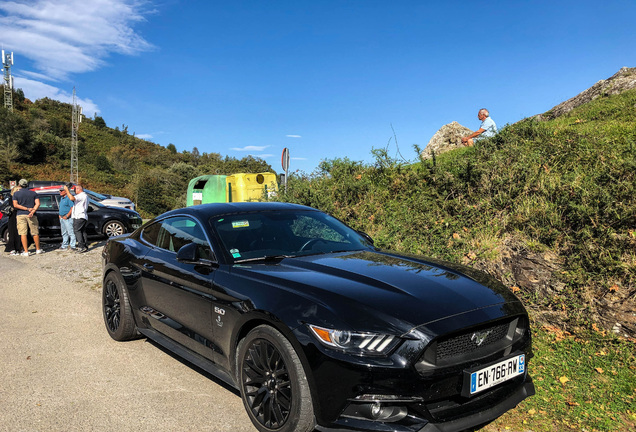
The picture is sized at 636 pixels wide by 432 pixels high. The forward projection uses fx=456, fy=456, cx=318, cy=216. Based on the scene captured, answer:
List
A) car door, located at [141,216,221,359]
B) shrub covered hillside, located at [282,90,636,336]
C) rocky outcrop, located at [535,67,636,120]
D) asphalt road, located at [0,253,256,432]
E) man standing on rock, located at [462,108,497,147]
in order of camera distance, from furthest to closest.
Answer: rocky outcrop, located at [535,67,636,120] < man standing on rock, located at [462,108,497,147] < shrub covered hillside, located at [282,90,636,336] < car door, located at [141,216,221,359] < asphalt road, located at [0,253,256,432]

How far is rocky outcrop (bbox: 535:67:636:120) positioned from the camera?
11.8m

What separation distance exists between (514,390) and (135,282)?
11.9 feet

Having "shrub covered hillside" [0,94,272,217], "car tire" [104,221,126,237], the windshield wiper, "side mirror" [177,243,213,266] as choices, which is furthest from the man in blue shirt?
"shrub covered hillside" [0,94,272,217]

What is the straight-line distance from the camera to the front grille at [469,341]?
260 centimetres

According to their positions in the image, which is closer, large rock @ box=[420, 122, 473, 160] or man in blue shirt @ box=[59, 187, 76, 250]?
man in blue shirt @ box=[59, 187, 76, 250]

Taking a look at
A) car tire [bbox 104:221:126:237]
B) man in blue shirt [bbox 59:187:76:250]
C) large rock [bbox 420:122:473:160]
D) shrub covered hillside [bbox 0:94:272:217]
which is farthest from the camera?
shrub covered hillside [bbox 0:94:272:217]

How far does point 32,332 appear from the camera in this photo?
529 cm

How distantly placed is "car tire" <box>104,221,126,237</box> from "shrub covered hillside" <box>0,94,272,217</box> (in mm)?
30850

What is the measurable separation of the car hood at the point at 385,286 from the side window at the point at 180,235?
55 centimetres

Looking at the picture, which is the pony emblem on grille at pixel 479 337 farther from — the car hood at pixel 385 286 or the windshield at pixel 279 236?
the windshield at pixel 279 236

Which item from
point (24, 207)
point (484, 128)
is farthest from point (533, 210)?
point (24, 207)

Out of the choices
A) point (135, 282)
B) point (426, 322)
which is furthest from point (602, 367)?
point (135, 282)

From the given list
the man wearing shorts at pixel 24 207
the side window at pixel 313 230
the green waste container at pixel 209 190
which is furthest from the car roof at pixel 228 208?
A: the green waste container at pixel 209 190

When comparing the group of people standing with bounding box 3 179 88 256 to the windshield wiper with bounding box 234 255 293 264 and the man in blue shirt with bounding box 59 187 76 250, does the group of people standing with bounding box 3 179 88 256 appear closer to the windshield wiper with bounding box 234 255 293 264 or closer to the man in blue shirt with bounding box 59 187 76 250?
the man in blue shirt with bounding box 59 187 76 250
